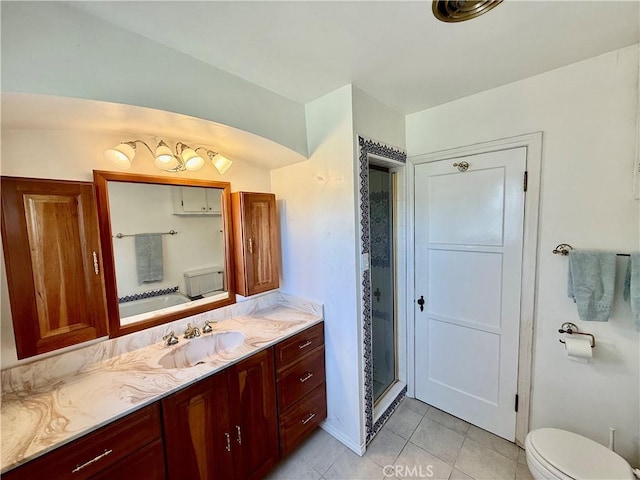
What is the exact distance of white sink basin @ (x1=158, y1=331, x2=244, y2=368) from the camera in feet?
4.92

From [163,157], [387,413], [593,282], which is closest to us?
[593,282]

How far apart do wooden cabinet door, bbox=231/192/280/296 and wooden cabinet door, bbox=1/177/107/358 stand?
789 mm

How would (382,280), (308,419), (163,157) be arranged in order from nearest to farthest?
(163,157) → (308,419) → (382,280)

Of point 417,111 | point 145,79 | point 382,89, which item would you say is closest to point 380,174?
point 417,111

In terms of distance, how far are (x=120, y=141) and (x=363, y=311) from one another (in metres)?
1.78

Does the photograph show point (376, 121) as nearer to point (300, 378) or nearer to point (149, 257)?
point (149, 257)

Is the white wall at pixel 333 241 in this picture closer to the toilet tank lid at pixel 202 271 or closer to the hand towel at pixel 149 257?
the toilet tank lid at pixel 202 271

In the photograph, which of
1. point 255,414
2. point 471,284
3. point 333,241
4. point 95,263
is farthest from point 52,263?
point 471,284

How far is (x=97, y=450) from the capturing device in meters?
0.97

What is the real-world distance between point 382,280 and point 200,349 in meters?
1.53

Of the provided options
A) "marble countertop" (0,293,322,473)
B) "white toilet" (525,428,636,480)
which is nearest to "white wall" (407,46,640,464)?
"white toilet" (525,428,636,480)

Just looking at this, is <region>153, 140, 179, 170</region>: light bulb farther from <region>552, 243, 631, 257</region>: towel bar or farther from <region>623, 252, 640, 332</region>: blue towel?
<region>623, 252, 640, 332</region>: blue towel

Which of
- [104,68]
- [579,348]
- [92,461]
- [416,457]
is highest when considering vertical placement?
[104,68]

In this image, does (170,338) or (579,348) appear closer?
(579,348)
